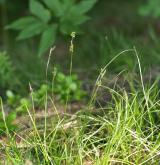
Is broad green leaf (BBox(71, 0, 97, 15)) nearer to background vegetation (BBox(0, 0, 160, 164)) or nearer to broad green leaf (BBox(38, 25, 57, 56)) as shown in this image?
background vegetation (BBox(0, 0, 160, 164))

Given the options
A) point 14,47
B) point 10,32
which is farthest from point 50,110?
point 10,32

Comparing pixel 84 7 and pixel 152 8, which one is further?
pixel 152 8

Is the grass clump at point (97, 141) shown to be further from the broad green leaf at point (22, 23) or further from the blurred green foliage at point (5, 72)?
the broad green leaf at point (22, 23)

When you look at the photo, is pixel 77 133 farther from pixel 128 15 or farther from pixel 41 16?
pixel 128 15

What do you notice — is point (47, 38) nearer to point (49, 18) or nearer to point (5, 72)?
point (49, 18)

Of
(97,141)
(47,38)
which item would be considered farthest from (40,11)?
(97,141)
